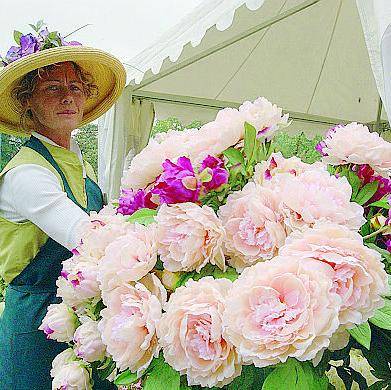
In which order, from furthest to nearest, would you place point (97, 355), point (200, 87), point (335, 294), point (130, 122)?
point (200, 87) → point (130, 122) → point (97, 355) → point (335, 294)

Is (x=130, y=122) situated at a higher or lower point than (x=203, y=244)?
lower

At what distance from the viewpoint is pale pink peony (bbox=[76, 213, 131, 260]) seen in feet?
1.99

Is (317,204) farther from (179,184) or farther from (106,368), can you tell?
(106,368)

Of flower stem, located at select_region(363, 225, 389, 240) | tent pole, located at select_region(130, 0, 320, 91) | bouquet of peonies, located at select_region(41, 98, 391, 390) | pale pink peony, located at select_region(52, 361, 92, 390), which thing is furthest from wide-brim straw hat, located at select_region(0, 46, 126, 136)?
tent pole, located at select_region(130, 0, 320, 91)

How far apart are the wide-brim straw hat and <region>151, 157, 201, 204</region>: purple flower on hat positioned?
97 centimetres

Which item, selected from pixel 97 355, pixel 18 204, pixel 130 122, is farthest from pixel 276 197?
pixel 130 122

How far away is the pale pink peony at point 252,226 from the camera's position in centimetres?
50

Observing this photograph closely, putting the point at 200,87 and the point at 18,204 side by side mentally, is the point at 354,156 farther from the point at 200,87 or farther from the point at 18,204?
the point at 200,87

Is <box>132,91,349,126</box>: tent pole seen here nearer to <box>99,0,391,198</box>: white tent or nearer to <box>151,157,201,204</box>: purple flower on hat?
<box>99,0,391,198</box>: white tent

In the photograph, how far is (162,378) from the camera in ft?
1.63

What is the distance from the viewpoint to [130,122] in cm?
405

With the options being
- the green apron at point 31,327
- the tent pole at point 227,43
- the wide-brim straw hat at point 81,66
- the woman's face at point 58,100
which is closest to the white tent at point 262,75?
the tent pole at point 227,43

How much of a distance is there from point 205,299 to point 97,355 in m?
0.16

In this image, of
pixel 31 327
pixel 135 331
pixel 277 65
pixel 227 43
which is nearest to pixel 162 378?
pixel 135 331
